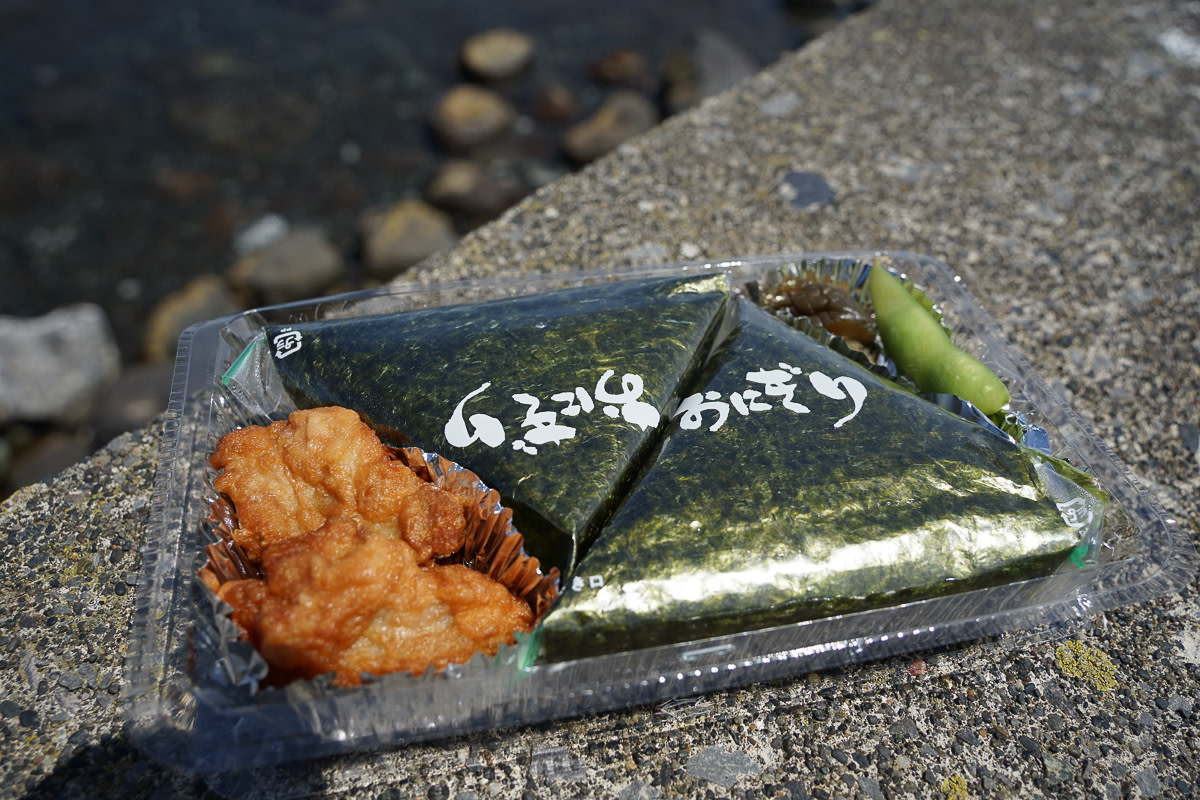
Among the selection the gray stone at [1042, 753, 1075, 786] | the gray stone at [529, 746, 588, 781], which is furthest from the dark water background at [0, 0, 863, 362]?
the gray stone at [1042, 753, 1075, 786]

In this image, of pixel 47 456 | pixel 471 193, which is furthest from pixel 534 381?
pixel 471 193

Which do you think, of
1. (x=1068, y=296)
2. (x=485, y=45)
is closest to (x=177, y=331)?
(x=485, y=45)

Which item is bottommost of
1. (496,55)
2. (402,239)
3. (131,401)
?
(131,401)

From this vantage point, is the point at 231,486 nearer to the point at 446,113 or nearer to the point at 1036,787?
the point at 1036,787

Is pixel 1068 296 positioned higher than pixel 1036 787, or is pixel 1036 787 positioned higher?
pixel 1068 296

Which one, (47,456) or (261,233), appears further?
(261,233)

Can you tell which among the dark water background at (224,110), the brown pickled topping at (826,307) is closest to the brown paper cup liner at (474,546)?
the brown pickled topping at (826,307)

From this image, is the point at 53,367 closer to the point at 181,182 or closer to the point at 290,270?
the point at 290,270
